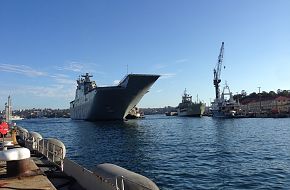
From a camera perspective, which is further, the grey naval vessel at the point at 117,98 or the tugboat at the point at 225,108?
the tugboat at the point at 225,108

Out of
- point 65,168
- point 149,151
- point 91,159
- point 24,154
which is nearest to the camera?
point 24,154

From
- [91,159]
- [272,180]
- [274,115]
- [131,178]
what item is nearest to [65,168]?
[131,178]

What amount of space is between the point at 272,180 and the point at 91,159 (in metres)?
15.2

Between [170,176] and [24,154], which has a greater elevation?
[24,154]

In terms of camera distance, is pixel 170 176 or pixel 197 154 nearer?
pixel 170 176

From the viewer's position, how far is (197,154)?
99.7ft

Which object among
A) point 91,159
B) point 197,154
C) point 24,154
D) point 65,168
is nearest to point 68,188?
point 24,154

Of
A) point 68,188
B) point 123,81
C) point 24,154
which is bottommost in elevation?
point 68,188

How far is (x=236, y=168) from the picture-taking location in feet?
→ 75.4

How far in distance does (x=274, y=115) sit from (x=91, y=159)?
136 m

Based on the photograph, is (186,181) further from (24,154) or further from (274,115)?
(274,115)

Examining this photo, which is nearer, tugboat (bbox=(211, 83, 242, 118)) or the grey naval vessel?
the grey naval vessel

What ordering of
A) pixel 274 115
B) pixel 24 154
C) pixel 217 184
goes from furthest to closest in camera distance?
1. pixel 274 115
2. pixel 217 184
3. pixel 24 154

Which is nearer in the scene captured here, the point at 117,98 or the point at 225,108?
the point at 117,98
